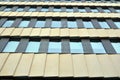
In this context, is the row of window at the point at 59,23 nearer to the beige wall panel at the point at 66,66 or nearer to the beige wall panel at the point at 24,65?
the beige wall panel at the point at 66,66

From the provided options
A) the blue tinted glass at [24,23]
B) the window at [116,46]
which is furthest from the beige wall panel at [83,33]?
the blue tinted glass at [24,23]

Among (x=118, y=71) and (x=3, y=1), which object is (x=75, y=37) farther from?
(x=3, y=1)

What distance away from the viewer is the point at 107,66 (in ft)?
45.4

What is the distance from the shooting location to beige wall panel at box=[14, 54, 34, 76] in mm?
12984

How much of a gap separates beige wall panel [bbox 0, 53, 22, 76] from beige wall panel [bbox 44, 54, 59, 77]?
7.37ft

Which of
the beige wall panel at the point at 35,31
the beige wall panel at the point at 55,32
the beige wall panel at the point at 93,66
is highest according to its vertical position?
the beige wall panel at the point at 93,66

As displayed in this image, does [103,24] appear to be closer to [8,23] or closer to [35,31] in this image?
[35,31]

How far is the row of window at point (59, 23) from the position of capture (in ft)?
66.7

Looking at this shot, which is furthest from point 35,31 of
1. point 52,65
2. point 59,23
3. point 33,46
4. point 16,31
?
point 52,65

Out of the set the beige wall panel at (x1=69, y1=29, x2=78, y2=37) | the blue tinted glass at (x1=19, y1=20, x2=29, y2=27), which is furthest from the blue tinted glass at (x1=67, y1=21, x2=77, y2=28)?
the blue tinted glass at (x1=19, y1=20, x2=29, y2=27)

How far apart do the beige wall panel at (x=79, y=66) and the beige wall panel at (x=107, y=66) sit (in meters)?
1.26

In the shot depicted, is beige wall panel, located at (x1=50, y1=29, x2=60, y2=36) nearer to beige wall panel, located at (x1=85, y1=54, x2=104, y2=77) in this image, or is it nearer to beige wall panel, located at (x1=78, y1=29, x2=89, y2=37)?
beige wall panel, located at (x1=78, y1=29, x2=89, y2=37)

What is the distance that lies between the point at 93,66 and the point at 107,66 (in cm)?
100

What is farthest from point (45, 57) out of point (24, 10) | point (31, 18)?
point (24, 10)
